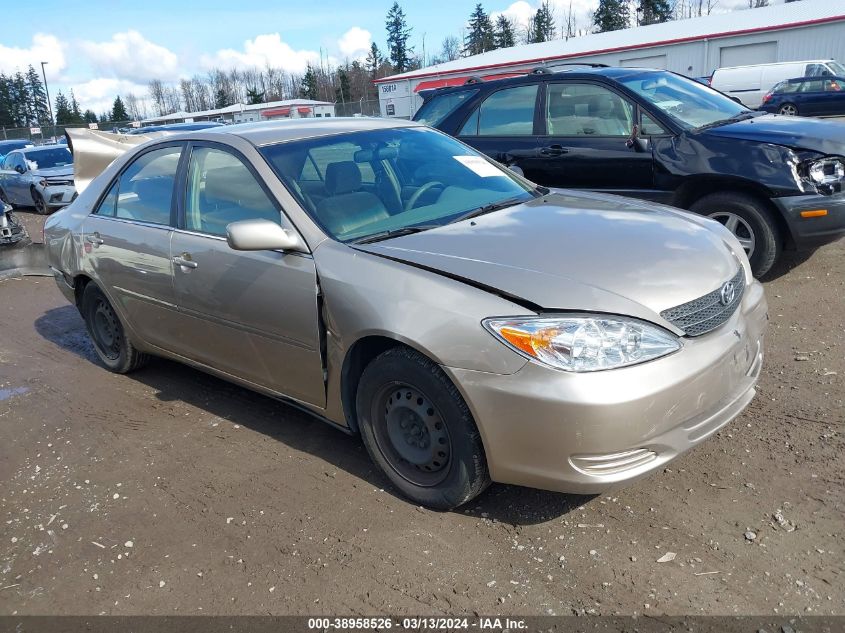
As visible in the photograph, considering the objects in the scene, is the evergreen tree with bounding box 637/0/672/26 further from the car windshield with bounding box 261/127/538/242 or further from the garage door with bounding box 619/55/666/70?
the car windshield with bounding box 261/127/538/242

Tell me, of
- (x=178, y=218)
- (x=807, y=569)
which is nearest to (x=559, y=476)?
(x=807, y=569)

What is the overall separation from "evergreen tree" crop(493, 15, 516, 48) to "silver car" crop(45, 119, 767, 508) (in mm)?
86652

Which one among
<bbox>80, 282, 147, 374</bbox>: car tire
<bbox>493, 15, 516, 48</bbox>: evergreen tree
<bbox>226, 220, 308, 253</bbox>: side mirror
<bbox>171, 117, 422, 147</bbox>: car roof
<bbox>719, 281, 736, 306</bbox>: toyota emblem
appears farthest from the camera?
<bbox>493, 15, 516, 48</bbox>: evergreen tree

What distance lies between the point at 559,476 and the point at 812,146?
414cm

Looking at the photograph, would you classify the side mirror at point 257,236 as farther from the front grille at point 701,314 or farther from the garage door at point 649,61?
the garage door at point 649,61

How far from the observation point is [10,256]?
372 inches

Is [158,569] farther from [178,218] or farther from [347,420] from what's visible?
[178,218]

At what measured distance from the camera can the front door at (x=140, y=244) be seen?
4.20 metres

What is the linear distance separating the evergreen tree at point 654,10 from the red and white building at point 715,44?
1198 inches

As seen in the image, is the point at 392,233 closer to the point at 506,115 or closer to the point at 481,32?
the point at 506,115

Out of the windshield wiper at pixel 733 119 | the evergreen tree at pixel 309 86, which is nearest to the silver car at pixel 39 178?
the windshield wiper at pixel 733 119

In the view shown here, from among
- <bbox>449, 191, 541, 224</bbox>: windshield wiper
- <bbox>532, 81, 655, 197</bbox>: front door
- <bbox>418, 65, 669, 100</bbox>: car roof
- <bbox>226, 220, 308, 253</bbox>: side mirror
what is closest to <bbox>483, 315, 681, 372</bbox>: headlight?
<bbox>449, 191, 541, 224</bbox>: windshield wiper

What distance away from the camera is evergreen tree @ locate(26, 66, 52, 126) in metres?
95.6

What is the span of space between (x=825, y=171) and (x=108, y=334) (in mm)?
5602
